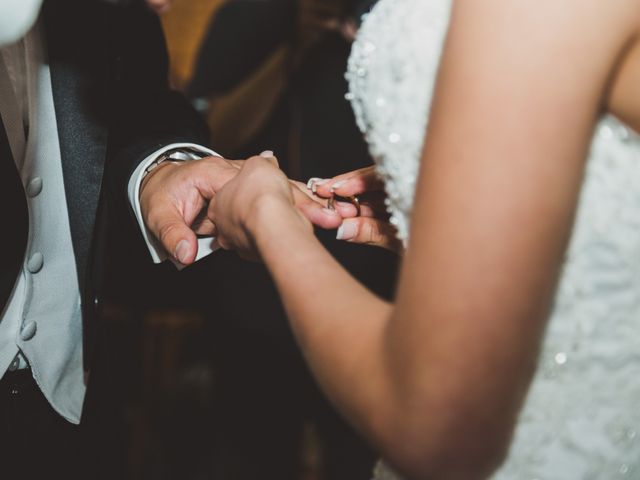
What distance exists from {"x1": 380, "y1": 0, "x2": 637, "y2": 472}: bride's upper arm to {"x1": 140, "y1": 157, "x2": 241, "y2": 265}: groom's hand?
51 centimetres

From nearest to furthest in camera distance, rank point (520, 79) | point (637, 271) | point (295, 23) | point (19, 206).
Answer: point (520, 79) < point (637, 271) < point (19, 206) < point (295, 23)

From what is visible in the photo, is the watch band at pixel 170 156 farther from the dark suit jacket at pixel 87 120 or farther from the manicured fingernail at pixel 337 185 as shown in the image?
the manicured fingernail at pixel 337 185

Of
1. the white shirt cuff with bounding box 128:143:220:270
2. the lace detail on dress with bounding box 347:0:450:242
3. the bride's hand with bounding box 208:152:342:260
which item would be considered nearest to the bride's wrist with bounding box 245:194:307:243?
the bride's hand with bounding box 208:152:342:260

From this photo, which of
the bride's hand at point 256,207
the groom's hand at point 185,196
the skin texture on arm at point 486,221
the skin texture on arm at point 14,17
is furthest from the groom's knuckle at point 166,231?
the skin texture on arm at point 486,221

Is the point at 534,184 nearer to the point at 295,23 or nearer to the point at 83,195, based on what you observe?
the point at 83,195

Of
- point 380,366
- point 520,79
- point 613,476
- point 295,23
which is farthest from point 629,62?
point 295,23

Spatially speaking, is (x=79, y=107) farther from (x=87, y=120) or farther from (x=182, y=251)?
(x=182, y=251)

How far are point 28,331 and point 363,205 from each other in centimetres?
57

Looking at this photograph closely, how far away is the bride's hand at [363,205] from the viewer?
0.98 metres

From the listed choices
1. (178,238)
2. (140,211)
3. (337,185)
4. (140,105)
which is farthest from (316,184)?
(140,105)

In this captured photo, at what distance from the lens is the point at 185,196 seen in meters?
1.06

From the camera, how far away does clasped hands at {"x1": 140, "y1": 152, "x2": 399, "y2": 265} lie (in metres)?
0.78

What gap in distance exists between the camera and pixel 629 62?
0.56m

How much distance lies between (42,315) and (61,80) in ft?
1.27
